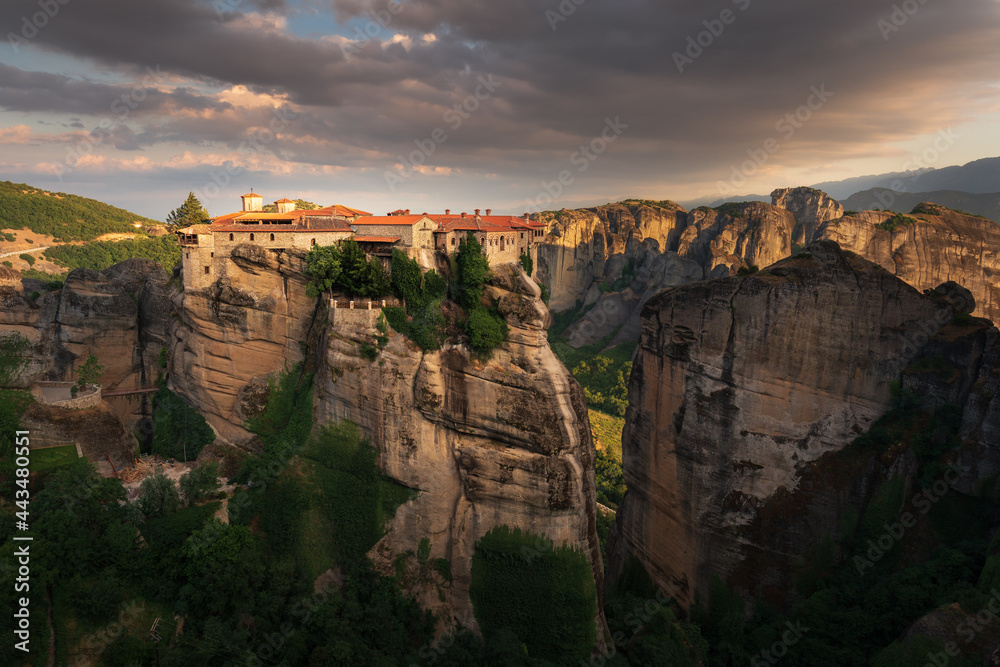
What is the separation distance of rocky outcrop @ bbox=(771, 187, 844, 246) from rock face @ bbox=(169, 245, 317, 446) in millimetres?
90545

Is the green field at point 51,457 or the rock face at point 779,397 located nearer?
the rock face at point 779,397

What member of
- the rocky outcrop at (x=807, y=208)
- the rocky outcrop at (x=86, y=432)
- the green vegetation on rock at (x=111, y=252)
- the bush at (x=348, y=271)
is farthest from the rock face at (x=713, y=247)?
the green vegetation on rock at (x=111, y=252)

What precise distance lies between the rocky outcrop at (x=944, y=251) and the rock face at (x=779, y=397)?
60.9ft

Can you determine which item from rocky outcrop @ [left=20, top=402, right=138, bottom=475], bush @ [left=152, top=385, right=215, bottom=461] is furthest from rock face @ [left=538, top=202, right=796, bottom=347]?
rocky outcrop @ [left=20, top=402, right=138, bottom=475]

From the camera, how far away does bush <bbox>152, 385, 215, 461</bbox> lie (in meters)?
34.6

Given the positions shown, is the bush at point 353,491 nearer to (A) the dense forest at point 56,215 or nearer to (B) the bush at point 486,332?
(B) the bush at point 486,332

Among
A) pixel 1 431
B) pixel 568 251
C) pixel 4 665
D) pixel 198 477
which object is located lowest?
pixel 4 665

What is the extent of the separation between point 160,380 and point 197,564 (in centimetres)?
1928

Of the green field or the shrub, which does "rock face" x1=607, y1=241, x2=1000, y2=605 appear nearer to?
the shrub

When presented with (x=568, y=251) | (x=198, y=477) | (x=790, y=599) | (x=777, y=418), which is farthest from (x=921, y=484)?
(x=568, y=251)

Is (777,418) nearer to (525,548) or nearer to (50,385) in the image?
(525,548)

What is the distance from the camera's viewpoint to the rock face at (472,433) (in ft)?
89.6

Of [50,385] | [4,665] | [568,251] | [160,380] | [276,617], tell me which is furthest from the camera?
[568,251]

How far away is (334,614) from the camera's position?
24531mm
